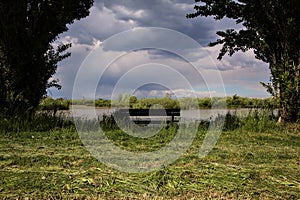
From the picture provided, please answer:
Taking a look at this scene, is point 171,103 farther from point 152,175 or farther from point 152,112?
point 152,175

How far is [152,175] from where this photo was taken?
3594 mm

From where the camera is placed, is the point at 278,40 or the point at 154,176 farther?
the point at 278,40

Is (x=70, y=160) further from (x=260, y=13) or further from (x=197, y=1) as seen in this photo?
(x=197, y=1)

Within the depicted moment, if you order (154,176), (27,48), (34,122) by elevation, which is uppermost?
(27,48)

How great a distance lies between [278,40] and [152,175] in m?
7.79

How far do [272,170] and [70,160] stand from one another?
269 cm

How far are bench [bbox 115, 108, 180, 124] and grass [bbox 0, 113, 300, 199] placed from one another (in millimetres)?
3596

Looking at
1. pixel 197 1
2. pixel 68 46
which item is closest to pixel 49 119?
pixel 68 46

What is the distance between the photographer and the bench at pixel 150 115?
31.2 feet

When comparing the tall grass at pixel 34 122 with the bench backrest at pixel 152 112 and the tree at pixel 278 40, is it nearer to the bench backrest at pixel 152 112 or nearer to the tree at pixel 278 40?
the bench backrest at pixel 152 112

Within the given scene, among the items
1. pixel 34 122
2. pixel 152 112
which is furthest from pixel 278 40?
pixel 34 122

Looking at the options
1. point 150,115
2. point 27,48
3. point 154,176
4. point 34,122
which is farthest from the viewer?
point 150,115

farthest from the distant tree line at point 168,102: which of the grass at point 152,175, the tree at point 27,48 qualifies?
the grass at point 152,175

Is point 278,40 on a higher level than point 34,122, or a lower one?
higher
